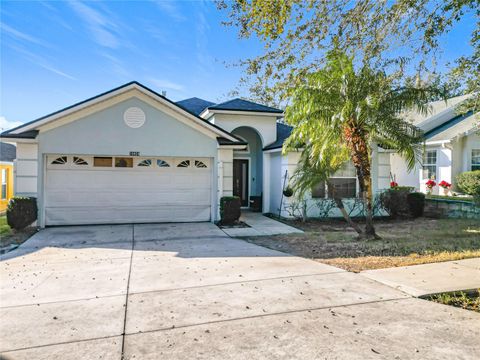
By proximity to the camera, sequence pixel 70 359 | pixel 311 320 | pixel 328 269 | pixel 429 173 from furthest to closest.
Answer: pixel 429 173 < pixel 328 269 < pixel 311 320 < pixel 70 359

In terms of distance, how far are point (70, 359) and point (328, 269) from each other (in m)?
4.68

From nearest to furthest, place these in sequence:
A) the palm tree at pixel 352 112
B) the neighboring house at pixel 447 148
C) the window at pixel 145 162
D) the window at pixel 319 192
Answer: the palm tree at pixel 352 112, the window at pixel 145 162, the window at pixel 319 192, the neighboring house at pixel 447 148

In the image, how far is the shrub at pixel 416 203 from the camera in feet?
46.8

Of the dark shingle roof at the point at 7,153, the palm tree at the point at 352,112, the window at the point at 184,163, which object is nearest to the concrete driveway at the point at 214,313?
the palm tree at the point at 352,112

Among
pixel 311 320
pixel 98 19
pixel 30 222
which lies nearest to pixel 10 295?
pixel 311 320

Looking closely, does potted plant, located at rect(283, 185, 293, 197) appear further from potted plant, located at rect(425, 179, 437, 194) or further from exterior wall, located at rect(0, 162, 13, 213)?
exterior wall, located at rect(0, 162, 13, 213)

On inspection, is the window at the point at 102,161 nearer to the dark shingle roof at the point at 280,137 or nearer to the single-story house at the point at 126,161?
the single-story house at the point at 126,161

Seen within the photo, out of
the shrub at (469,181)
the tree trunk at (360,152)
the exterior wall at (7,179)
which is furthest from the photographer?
the exterior wall at (7,179)

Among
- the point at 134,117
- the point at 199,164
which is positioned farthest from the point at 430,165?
the point at 134,117

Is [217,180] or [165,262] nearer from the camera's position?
[165,262]

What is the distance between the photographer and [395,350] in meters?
3.39

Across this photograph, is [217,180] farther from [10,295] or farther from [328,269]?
[10,295]

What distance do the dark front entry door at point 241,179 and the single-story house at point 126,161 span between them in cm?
326

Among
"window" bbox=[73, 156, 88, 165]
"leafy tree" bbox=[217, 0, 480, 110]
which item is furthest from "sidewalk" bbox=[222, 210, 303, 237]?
"window" bbox=[73, 156, 88, 165]
